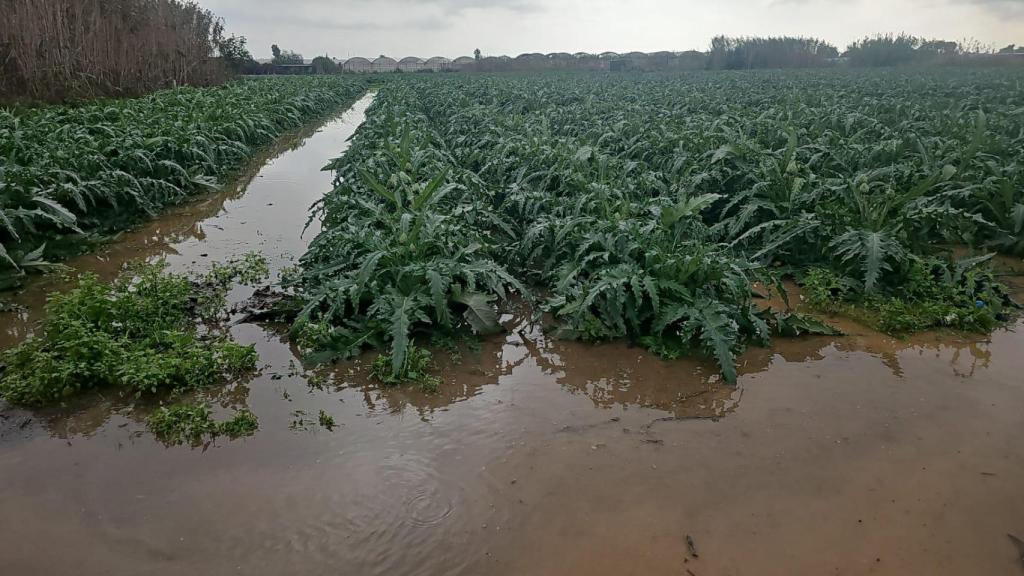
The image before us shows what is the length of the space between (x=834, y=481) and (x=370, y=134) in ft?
Answer: 29.0

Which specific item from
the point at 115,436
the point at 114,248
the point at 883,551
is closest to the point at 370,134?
the point at 114,248

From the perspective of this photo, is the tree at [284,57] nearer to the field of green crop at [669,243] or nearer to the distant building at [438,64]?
the distant building at [438,64]

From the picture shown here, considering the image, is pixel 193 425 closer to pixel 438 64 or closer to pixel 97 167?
pixel 97 167

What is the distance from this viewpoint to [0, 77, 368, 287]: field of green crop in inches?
221

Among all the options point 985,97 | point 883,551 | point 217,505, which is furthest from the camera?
point 985,97

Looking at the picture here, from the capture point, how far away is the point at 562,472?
2.90 m

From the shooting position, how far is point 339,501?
270 cm

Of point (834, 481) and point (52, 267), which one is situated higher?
point (52, 267)

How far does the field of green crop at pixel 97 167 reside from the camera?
561 centimetres

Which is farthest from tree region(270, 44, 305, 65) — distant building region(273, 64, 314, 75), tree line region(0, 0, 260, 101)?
tree line region(0, 0, 260, 101)

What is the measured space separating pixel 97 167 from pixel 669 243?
661 centimetres

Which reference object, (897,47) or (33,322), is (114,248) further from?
(897,47)

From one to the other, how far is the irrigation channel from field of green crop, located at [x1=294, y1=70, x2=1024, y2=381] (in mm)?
326

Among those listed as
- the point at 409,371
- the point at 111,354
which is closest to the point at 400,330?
the point at 409,371
